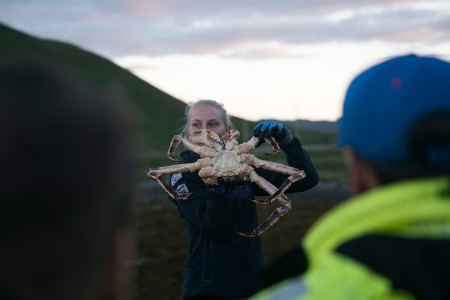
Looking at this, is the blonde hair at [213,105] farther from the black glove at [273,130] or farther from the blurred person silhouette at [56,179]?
the blurred person silhouette at [56,179]

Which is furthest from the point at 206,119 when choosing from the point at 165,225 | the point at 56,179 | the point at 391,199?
the point at 165,225

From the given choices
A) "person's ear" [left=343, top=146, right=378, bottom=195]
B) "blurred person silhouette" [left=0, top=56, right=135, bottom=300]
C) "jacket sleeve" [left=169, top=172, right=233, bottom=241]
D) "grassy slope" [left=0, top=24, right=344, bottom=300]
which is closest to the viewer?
"blurred person silhouette" [left=0, top=56, right=135, bottom=300]

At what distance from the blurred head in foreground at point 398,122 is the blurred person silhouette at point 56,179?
26.1 inches

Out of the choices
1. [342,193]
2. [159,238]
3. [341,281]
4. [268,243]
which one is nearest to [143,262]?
[159,238]

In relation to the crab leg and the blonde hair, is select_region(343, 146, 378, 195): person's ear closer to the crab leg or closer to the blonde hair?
the crab leg

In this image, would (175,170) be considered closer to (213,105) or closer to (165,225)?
(213,105)

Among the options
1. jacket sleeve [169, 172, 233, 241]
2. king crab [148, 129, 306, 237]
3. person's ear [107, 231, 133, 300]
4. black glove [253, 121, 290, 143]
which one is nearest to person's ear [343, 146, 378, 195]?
person's ear [107, 231, 133, 300]

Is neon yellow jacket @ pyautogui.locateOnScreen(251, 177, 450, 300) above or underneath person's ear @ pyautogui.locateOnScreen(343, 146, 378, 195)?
underneath

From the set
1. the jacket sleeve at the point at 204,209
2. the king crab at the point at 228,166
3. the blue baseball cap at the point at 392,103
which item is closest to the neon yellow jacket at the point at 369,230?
the blue baseball cap at the point at 392,103

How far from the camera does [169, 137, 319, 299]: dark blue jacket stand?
13.0ft

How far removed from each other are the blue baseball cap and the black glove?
2.90 metres

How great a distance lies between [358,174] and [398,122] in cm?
18

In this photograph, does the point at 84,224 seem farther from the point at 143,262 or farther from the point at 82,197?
the point at 143,262

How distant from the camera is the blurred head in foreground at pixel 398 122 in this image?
146 centimetres
